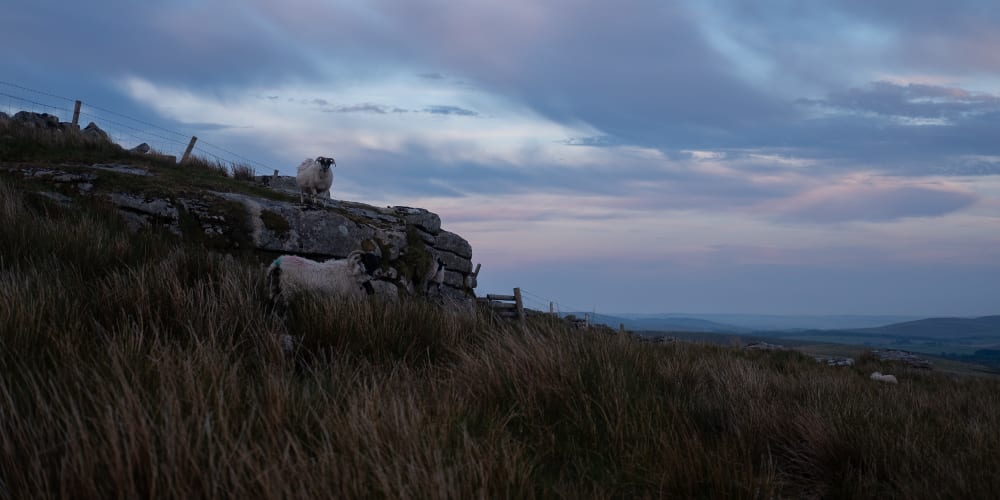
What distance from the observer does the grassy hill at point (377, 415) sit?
2.29 meters

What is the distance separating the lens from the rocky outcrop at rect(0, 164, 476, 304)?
9781mm

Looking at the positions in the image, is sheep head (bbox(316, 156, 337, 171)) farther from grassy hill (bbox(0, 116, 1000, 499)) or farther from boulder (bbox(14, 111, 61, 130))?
boulder (bbox(14, 111, 61, 130))

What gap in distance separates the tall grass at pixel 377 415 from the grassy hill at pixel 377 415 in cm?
2

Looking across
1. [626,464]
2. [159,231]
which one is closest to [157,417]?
[626,464]

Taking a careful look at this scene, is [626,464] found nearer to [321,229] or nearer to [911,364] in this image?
[321,229]

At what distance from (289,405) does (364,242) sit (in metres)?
8.63

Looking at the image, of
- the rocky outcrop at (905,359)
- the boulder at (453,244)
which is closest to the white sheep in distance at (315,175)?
the boulder at (453,244)

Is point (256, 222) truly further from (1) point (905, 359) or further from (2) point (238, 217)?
(1) point (905, 359)

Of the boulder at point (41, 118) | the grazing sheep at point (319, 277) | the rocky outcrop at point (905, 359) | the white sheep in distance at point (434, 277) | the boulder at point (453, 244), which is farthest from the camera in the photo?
the rocky outcrop at point (905, 359)

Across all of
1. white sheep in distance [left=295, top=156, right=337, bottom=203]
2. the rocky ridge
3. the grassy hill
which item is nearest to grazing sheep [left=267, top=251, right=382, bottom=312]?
the grassy hill

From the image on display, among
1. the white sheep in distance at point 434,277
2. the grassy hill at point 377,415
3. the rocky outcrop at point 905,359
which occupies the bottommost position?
the rocky outcrop at point 905,359

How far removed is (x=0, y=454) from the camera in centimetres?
232

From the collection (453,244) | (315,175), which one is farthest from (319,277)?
(453,244)

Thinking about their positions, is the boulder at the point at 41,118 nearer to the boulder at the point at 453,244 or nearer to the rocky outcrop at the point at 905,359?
the boulder at the point at 453,244
